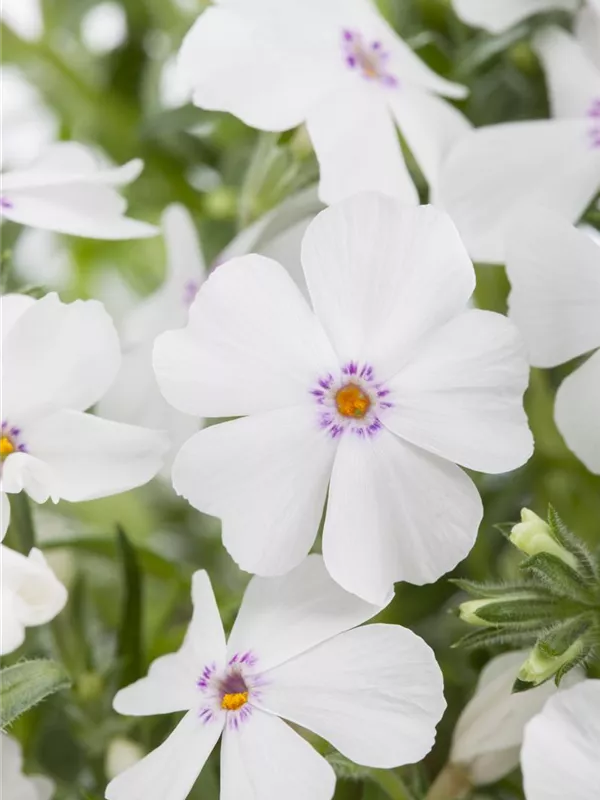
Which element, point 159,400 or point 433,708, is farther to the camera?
point 159,400

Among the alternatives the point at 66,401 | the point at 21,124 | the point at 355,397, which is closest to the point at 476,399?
the point at 355,397

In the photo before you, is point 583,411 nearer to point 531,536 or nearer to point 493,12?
point 531,536

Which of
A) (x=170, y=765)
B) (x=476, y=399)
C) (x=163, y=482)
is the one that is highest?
(x=476, y=399)

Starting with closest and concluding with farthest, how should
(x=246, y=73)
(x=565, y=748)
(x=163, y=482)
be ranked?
(x=565, y=748) → (x=246, y=73) → (x=163, y=482)

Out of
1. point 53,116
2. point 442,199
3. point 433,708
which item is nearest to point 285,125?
point 442,199

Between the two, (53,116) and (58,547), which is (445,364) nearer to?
(58,547)

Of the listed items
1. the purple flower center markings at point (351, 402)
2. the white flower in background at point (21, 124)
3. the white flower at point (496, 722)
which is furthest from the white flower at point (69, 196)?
the white flower at point (496, 722)
